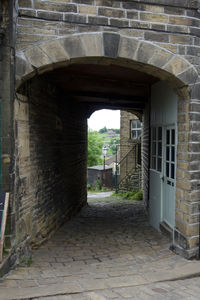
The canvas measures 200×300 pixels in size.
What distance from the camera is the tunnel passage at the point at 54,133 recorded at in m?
4.45

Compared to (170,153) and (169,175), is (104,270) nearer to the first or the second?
(169,175)

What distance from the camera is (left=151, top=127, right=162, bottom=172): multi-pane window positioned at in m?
6.12

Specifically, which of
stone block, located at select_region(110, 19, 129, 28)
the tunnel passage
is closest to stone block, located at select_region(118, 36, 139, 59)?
stone block, located at select_region(110, 19, 129, 28)

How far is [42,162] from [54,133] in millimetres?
1071

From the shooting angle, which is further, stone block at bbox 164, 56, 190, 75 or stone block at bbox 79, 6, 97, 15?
stone block at bbox 164, 56, 190, 75

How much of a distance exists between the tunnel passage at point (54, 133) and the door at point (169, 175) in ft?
5.14

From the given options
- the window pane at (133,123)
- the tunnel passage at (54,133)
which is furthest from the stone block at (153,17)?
the window pane at (133,123)

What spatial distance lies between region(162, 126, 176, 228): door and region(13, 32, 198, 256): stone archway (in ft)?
1.67

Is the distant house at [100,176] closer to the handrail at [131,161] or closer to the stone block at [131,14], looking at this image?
the handrail at [131,161]

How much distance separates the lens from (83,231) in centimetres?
644

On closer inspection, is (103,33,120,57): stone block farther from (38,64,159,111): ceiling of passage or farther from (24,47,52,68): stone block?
(38,64,159,111): ceiling of passage

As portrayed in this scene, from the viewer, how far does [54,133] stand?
6273mm

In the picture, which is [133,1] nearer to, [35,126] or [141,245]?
[35,126]

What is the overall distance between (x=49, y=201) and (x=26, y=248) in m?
1.50
